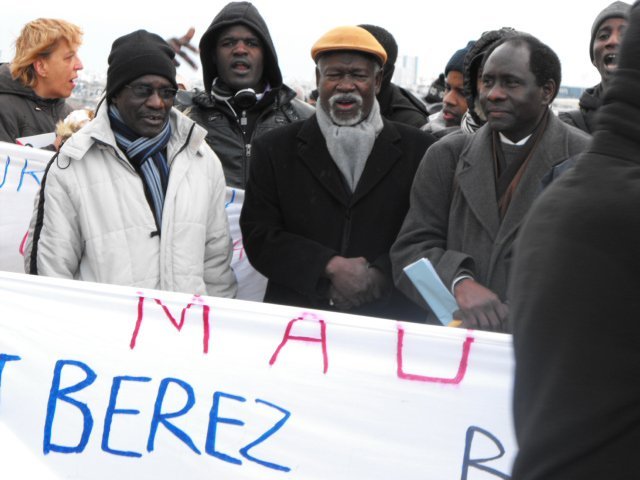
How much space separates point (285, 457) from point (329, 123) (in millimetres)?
1422

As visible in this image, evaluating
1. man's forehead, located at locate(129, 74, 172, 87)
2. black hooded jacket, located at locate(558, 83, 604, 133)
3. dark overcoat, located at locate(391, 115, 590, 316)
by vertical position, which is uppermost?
man's forehead, located at locate(129, 74, 172, 87)

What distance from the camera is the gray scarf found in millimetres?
3645

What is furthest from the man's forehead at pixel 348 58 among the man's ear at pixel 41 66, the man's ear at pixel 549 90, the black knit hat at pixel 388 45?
the man's ear at pixel 41 66

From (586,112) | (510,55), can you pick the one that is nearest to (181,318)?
(510,55)

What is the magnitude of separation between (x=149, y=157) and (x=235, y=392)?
1.09 metres

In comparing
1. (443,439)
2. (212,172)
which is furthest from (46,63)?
(443,439)

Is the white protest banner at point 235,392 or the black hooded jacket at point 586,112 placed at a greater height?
the black hooded jacket at point 586,112

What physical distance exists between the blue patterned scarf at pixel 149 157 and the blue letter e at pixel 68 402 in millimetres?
708

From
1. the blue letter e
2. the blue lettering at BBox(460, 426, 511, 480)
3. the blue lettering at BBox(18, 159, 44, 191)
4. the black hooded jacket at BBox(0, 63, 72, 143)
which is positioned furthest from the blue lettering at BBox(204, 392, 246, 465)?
the black hooded jacket at BBox(0, 63, 72, 143)

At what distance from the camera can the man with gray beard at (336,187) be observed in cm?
350

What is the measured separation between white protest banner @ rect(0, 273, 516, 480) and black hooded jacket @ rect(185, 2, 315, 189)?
1.48 m

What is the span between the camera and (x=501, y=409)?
271cm

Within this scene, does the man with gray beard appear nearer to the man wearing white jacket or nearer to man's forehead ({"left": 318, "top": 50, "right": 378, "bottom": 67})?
man's forehead ({"left": 318, "top": 50, "right": 378, "bottom": 67})

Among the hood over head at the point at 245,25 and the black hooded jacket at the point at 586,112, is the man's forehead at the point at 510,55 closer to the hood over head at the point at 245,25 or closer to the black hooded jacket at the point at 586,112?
the black hooded jacket at the point at 586,112
